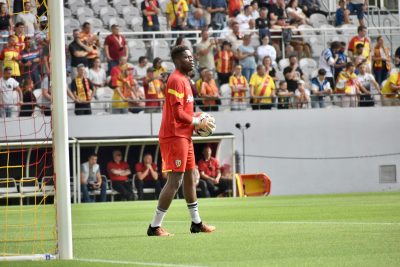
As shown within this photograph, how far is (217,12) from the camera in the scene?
31.9 m

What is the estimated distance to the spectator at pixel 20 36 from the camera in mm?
22672

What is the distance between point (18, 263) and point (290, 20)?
2425 centimetres

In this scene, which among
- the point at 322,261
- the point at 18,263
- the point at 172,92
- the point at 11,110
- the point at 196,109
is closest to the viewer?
the point at 322,261

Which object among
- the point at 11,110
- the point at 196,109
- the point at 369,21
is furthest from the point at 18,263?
the point at 369,21

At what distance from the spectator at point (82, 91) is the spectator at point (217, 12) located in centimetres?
506

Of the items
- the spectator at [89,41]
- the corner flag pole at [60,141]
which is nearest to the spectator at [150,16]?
the spectator at [89,41]

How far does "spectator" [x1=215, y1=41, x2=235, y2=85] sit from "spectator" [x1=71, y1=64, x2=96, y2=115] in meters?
3.58

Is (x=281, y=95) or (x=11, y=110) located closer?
(x=11, y=110)

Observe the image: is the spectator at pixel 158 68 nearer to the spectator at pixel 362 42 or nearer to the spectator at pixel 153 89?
the spectator at pixel 153 89

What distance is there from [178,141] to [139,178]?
14819mm

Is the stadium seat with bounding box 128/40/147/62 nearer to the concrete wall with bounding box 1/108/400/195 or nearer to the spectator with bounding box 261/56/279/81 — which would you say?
the concrete wall with bounding box 1/108/400/195

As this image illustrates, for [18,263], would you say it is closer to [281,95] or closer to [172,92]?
[172,92]

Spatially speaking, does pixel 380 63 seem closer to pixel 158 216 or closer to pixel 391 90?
pixel 391 90

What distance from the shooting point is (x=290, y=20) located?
33125 mm
